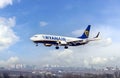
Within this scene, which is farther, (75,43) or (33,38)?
(75,43)

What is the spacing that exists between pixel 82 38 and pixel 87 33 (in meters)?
8.59

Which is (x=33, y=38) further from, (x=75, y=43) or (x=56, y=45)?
(x=75, y=43)

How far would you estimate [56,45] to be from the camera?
460ft

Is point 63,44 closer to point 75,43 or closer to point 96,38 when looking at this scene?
point 75,43

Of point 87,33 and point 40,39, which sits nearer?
point 40,39

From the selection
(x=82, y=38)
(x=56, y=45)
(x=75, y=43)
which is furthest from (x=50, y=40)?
(x=82, y=38)

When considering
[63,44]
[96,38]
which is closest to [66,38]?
[63,44]

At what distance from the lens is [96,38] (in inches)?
5477

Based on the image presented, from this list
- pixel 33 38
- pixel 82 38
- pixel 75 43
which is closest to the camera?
pixel 33 38

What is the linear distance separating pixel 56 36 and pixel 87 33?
2664cm

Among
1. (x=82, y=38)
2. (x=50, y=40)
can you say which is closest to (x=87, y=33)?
(x=82, y=38)

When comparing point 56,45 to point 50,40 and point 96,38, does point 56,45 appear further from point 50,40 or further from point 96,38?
point 96,38

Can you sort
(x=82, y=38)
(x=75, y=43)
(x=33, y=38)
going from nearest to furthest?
(x=33, y=38) → (x=75, y=43) → (x=82, y=38)

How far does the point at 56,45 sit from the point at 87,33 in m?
29.2
